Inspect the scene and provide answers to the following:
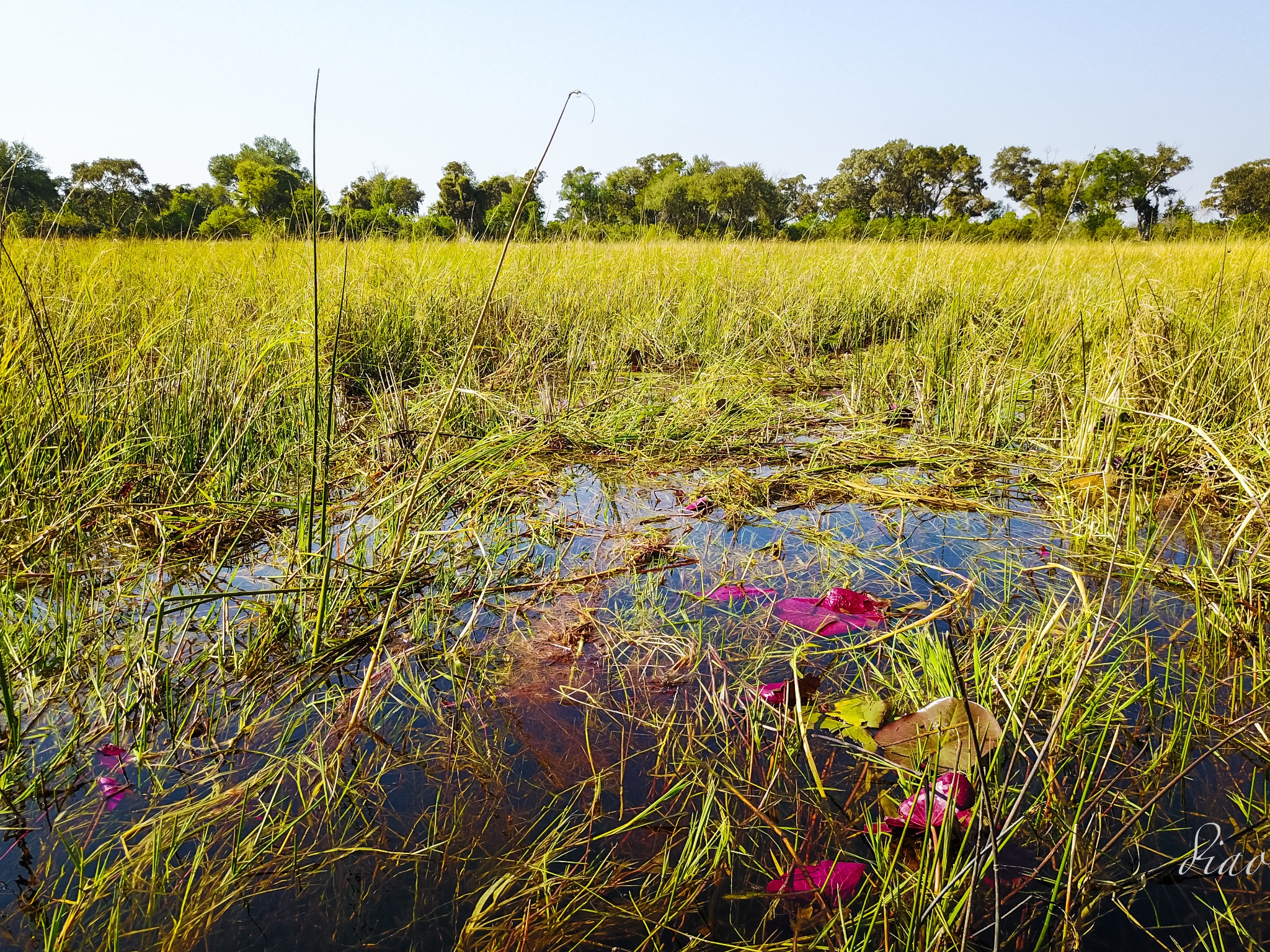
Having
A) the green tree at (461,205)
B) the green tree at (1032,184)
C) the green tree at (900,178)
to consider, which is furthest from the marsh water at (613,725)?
the green tree at (900,178)

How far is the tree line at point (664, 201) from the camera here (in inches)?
141

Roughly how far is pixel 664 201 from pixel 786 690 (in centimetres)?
3588

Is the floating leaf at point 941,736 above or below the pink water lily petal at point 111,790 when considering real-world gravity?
above

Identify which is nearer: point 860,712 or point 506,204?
point 860,712

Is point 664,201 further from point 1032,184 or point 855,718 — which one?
point 855,718

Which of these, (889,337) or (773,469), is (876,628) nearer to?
(773,469)

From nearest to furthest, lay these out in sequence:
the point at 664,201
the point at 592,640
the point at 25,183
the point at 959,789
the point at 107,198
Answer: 1. the point at 959,789
2. the point at 592,640
3. the point at 107,198
4. the point at 25,183
5. the point at 664,201

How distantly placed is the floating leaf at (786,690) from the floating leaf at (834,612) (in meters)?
0.18

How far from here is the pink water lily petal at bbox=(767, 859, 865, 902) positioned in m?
0.87

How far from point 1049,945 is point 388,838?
841mm

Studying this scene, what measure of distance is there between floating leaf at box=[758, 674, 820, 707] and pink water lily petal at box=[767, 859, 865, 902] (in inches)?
11.6

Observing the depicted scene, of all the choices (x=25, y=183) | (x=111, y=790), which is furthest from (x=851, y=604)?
(x=25, y=183)

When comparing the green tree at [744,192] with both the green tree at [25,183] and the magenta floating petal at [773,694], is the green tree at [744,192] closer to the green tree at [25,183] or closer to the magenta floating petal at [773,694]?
the green tree at [25,183]

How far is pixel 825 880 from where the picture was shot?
0.88 m
